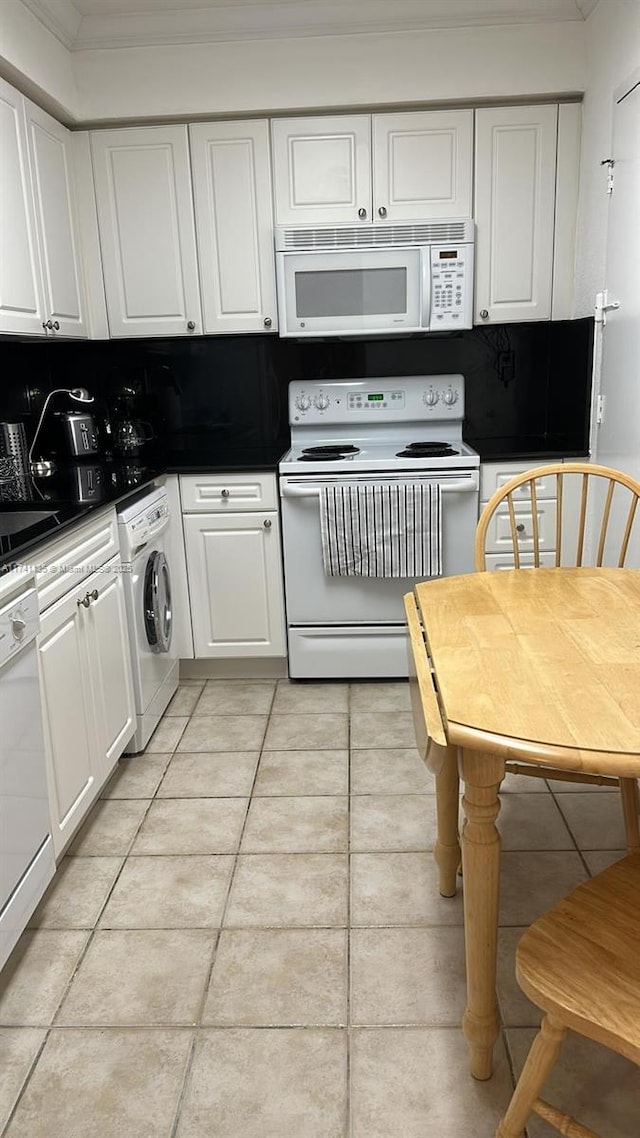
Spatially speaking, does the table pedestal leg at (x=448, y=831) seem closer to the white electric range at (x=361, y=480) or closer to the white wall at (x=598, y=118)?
the white electric range at (x=361, y=480)

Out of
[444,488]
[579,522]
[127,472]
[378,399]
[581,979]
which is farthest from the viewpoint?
[378,399]

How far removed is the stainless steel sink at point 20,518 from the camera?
7.83ft

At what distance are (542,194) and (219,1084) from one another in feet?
10.6

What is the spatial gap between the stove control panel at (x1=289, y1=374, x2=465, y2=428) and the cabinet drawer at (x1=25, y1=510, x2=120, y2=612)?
1340mm

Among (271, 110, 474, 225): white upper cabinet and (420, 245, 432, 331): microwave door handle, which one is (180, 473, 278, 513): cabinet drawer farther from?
(271, 110, 474, 225): white upper cabinet

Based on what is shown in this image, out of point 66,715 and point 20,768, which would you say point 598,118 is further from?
point 20,768

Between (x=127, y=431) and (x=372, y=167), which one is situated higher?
(x=372, y=167)

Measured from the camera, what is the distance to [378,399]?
379 centimetres

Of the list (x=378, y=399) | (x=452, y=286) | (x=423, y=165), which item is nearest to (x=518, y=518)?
(x=378, y=399)

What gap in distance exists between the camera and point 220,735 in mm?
3188

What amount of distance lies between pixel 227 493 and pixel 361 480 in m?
0.56

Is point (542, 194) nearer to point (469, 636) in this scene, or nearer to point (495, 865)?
point (469, 636)

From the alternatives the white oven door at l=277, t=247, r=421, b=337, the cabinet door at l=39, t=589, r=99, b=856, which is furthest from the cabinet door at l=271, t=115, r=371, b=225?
the cabinet door at l=39, t=589, r=99, b=856

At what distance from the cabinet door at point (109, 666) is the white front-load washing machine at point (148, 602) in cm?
6
